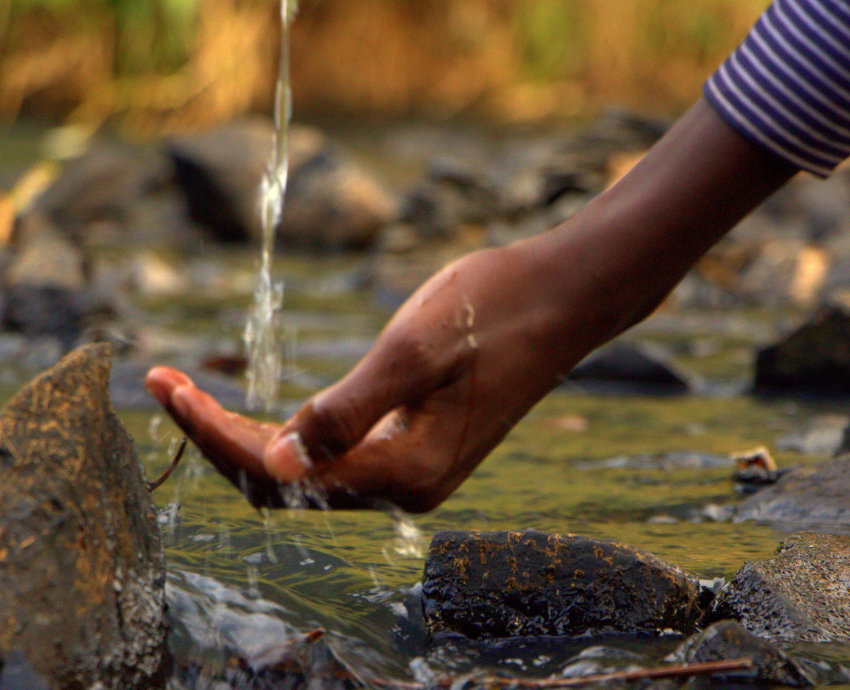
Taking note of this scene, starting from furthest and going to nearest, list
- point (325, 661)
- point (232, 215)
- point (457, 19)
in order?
point (457, 19) < point (232, 215) < point (325, 661)

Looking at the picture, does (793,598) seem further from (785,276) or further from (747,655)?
(785,276)

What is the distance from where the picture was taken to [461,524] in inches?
77.5

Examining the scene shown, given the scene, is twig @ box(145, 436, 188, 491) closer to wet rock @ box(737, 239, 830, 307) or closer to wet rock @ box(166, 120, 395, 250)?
wet rock @ box(737, 239, 830, 307)

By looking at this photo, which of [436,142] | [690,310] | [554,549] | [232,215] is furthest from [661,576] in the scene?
[436,142]

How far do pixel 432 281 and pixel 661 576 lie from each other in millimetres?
579

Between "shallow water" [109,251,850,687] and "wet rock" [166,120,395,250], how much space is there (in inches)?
147

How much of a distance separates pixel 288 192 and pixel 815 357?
471cm

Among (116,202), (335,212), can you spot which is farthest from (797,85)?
(116,202)

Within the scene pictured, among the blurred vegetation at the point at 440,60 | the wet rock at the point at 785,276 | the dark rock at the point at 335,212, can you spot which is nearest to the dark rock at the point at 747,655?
the wet rock at the point at 785,276

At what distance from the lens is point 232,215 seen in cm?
738

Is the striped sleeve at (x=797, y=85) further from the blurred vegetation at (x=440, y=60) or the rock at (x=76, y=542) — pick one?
the blurred vegetation at (x=440, y=60)

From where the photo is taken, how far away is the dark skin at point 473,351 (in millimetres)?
1657

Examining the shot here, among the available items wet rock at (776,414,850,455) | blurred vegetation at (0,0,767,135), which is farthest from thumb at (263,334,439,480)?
blurred vegetation at (0,0,767,135)

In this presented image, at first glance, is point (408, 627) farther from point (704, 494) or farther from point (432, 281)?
point (704, 494)
